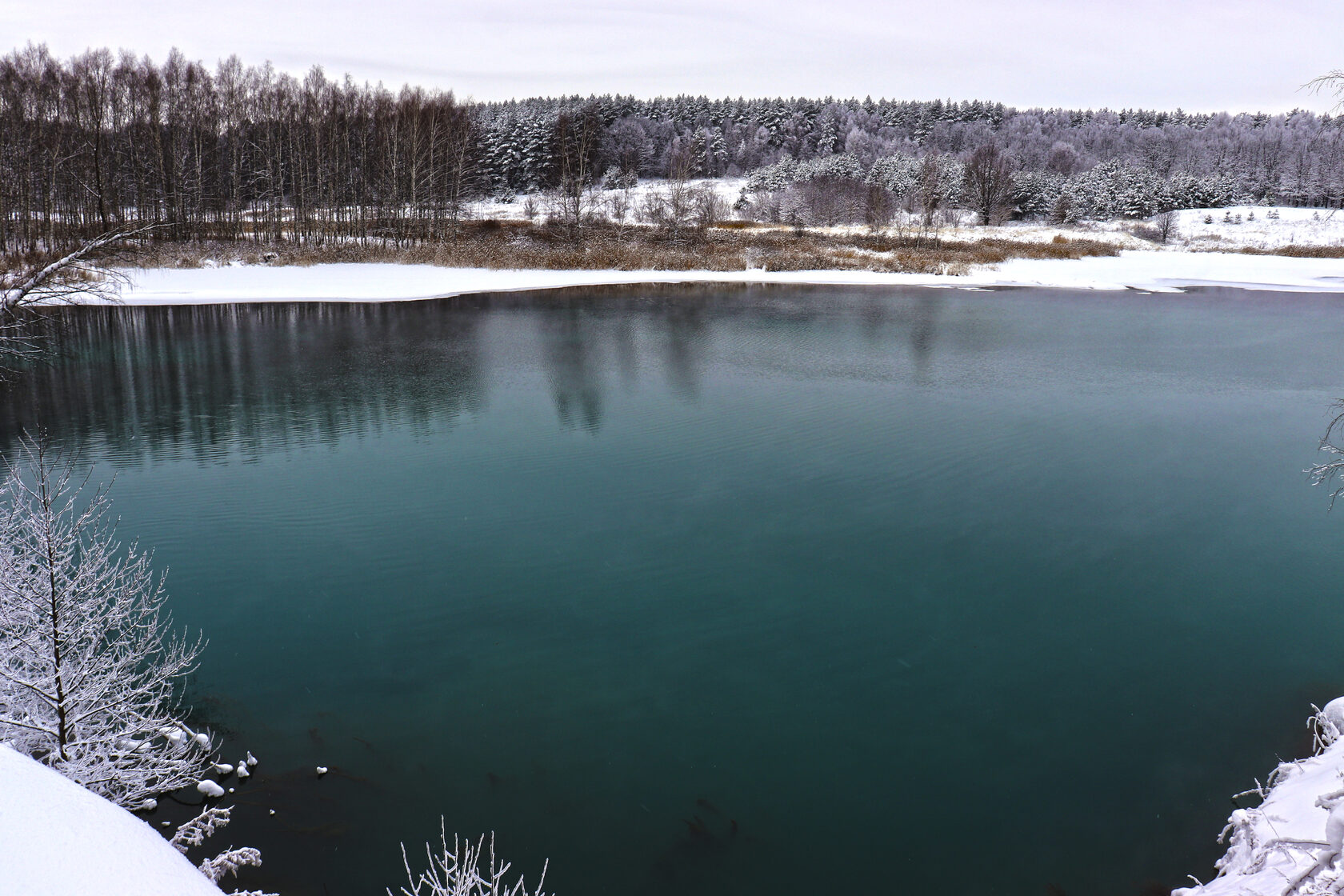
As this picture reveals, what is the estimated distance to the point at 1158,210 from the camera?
217 ft

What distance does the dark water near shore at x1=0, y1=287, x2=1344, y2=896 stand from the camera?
5.86 metres

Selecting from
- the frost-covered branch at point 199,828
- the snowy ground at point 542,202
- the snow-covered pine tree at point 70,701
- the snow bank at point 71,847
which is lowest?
the frost-covered branch at point 199,828

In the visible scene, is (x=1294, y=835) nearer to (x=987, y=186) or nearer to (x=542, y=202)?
(x=542, y=202)

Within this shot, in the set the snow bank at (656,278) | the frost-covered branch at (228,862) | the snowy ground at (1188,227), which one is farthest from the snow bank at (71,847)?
the snowy ground at (1188,227)

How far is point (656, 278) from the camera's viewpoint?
3731 cm

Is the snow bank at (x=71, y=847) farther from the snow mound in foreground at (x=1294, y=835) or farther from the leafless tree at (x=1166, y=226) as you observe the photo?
the leafless tree at (x=1166, y=226)

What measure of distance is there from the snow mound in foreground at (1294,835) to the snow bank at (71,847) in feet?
14.7

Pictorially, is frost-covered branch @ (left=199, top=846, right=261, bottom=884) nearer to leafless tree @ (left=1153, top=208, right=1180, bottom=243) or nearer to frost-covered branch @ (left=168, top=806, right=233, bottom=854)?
frost-covered branch @ (left=168, top=806, right=233, bottom=854)

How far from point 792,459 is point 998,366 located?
29.7 feet

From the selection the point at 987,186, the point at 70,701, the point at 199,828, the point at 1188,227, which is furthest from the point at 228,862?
the point at 1188,227

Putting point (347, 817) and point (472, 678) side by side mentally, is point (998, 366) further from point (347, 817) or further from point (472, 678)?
point (347, 817)

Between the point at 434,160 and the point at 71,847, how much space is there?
4558cm

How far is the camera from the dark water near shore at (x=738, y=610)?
5.86m

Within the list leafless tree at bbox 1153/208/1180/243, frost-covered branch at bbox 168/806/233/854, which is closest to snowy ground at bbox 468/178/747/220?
leafless tree at bbox 1153/208/1180/243
